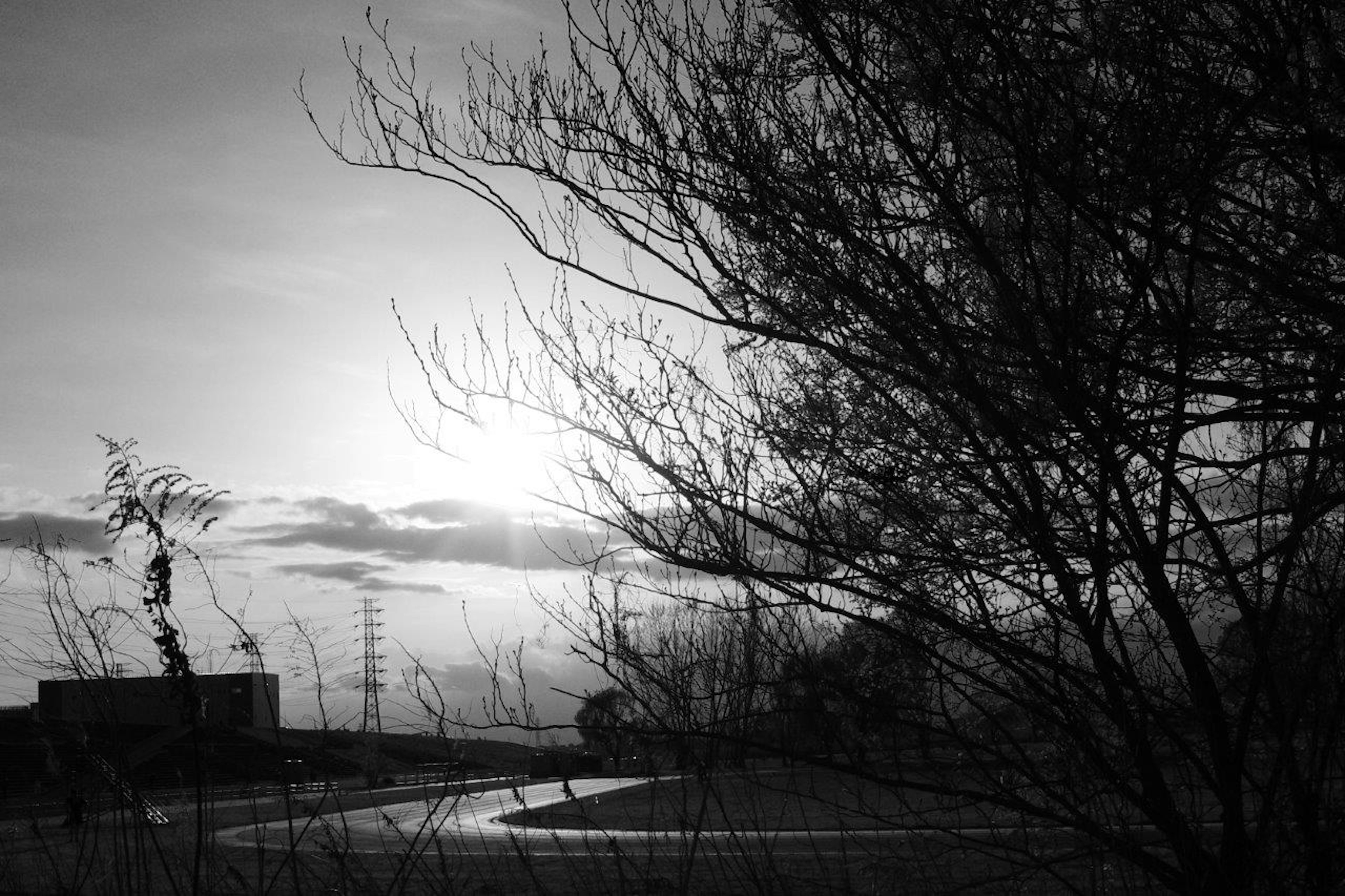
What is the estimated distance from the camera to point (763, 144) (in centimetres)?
405

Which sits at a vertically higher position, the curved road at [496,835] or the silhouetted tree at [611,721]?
the silhouetted tree at [611,721]

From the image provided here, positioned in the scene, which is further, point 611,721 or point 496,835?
point 496,835

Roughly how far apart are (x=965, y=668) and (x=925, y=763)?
0.49 metres

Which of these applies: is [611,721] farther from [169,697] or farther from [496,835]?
[496,835]

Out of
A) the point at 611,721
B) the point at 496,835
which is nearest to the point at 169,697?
the point at 611,721

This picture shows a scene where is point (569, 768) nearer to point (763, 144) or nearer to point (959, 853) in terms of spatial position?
point (763, 144)

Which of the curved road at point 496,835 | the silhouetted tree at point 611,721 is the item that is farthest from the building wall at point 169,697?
the silhouetted tree at point 611,721

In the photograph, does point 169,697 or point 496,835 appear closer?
point 169,697

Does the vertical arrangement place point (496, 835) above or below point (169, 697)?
below

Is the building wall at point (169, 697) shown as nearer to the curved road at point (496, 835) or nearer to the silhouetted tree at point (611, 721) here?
the curved road at point (496, 835)

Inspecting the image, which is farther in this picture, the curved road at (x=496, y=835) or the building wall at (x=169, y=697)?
the curved road at (x=496, y=835)

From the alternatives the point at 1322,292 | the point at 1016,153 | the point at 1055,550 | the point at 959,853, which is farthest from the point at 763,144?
the point at 959,853

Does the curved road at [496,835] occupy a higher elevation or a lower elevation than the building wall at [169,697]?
lower

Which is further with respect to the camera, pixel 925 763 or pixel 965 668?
pixel 925 763
